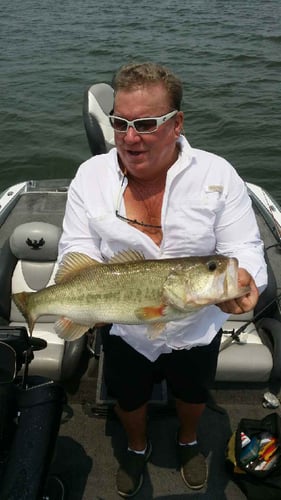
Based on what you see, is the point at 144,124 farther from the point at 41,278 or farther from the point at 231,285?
the point at 41,278

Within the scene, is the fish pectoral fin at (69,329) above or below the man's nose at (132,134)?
below

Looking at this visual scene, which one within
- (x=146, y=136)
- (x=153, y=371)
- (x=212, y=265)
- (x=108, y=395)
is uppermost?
(x=146, y=136)

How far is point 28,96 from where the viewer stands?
12656 mm

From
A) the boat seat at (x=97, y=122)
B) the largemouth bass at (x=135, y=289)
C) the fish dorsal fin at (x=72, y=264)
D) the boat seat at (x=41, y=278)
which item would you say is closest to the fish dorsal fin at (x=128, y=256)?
the largemouth bass at (x=135, y=289)

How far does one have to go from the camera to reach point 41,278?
15.0ft

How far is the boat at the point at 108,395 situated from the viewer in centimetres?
362

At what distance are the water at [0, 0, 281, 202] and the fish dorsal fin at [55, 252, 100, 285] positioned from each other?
6861 millimetres

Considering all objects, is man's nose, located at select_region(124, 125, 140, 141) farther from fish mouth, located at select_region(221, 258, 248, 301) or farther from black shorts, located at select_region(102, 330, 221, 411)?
black shorts, located at select_region(102, 330, 221, 411)

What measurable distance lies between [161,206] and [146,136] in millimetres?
404

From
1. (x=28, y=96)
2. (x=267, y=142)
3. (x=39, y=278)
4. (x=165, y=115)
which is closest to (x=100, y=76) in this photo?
(x=28, y=96)

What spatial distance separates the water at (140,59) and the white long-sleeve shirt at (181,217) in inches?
257

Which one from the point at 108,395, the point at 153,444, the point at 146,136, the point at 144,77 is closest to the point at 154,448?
the point at 153,444

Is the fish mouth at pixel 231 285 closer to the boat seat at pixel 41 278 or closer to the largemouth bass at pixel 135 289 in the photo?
the largemouth bass at pixel 135 289

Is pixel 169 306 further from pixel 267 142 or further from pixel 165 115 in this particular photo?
pixel 267 142
